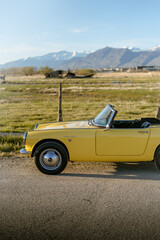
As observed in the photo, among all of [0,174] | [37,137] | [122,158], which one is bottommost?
[0,174]

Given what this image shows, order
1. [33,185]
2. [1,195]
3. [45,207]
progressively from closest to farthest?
[45,207], [1,195], [33,185]

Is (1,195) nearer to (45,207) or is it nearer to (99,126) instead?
(45,207)

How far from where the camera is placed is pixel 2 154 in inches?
243

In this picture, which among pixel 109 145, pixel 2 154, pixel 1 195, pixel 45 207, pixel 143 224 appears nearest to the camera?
pixel 143 224

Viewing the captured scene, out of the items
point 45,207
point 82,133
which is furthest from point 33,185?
point 82,133

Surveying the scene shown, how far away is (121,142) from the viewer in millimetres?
4691

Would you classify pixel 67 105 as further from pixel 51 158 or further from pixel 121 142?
pixel 121 142

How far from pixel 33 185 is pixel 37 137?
0.93m

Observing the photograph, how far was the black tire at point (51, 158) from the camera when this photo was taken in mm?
4711

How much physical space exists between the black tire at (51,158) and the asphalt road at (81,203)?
0.47 feet

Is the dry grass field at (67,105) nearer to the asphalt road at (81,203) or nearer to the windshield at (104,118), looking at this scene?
the windshield at (104,118)

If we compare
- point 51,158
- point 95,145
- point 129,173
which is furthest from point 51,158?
point 129,173

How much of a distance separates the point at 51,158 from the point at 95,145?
2.78 ft

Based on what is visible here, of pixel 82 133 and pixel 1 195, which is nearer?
pixel 1 195
